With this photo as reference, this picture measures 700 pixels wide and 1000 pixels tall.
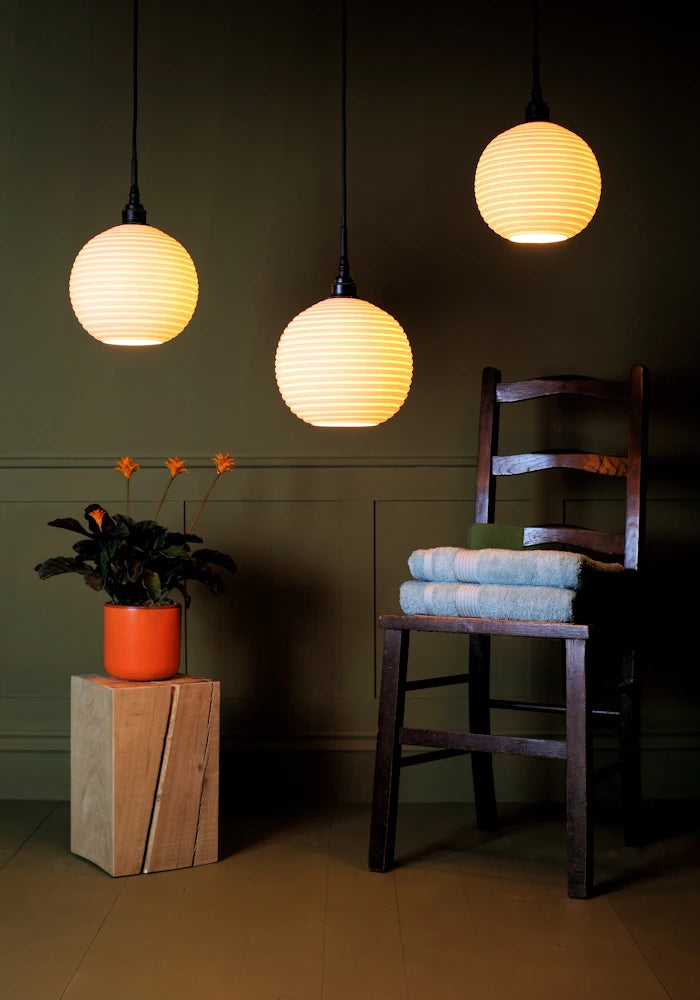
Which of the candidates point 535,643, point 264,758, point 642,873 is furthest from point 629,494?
point 264,758

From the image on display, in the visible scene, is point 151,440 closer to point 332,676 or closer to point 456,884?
point 332,676

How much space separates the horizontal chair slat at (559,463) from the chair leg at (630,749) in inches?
15.5

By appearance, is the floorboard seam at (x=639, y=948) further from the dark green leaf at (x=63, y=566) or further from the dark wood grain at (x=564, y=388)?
the dark green leaf at (x=63, y=566)

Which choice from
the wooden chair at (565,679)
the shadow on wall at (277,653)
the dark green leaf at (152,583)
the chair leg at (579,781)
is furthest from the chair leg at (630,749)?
the dark green leaf at (152,583)

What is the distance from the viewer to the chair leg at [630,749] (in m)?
2.44

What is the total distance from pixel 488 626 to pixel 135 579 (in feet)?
2.47

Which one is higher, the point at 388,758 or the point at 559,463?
the point at 559,463

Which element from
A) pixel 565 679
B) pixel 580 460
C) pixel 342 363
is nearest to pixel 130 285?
pixel 342 363

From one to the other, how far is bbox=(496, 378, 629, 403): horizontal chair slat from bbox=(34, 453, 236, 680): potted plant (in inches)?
31.1

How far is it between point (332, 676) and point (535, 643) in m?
0.52

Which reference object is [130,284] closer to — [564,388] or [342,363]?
[342,363]

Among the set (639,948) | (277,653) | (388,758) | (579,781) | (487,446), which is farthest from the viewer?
(277,653)

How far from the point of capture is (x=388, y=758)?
229 centimetres

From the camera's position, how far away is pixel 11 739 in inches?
114
